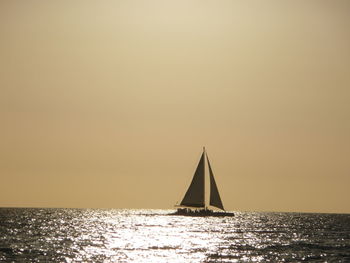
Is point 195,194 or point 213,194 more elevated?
point 213,194

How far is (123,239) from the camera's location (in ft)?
297

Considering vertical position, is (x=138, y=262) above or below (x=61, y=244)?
below

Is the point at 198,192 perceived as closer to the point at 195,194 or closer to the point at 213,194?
the point at 195,194

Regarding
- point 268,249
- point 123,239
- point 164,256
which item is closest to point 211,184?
point 123,239

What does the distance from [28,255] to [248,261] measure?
2172cm

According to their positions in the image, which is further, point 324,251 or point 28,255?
point 324,251

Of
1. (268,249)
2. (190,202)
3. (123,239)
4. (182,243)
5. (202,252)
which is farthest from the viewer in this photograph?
(190,202)

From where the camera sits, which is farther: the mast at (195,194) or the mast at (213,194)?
Answer: the mast at (213,194)

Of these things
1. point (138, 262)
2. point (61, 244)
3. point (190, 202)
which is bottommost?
point (138, 262)

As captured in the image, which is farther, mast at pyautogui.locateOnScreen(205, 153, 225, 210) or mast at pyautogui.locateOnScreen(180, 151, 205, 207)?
mast at pyautogui.locateOnScreen(205, 153, 225, 210)

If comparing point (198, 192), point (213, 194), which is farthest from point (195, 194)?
point (213, 194)

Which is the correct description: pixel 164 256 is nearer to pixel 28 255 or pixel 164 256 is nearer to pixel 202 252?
pixel 202 252

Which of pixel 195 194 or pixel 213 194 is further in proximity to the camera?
pixel 213 194

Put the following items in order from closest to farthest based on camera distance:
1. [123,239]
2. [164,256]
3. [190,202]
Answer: [164,256] < [123,239] < [190,202]
